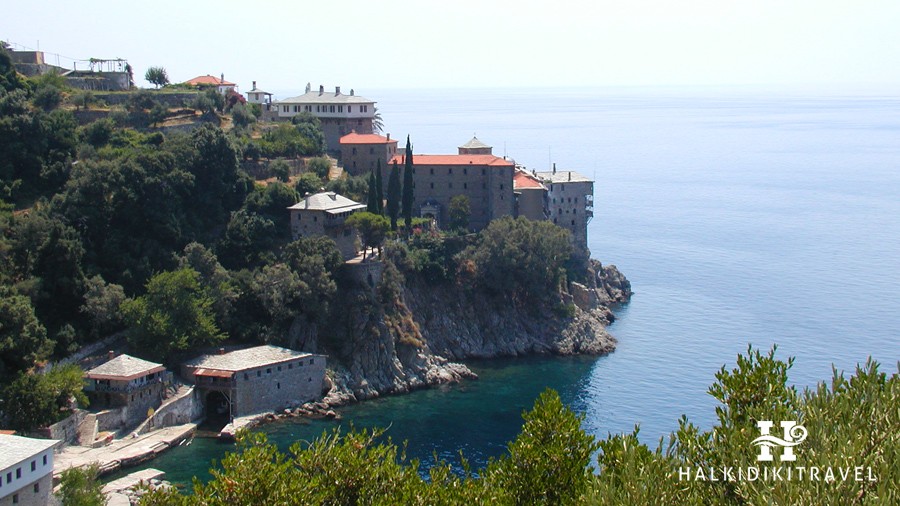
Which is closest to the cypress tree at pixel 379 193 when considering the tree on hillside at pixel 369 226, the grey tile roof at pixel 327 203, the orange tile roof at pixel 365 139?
the grey tile roof at pixel 327 203

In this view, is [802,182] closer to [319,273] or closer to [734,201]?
[734,201]

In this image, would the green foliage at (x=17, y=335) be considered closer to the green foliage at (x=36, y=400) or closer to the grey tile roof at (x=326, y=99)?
the green foliage at (x=36, y=400)

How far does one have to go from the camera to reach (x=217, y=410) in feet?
143

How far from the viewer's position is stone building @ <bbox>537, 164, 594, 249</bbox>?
64938 mm

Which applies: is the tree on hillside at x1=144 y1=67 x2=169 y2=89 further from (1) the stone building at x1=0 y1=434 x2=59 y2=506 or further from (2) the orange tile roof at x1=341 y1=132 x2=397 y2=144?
(1) the stone building at x1=0 y1=434 x2=59 y2=506

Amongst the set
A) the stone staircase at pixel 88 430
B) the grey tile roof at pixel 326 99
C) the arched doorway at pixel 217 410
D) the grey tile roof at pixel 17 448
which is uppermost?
the grey tile roof at pixel 326 99

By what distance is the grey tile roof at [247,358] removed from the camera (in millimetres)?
43500

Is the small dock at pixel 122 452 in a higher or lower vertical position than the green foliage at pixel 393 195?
lower

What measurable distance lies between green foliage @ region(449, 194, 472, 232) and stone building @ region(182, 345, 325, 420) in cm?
1632

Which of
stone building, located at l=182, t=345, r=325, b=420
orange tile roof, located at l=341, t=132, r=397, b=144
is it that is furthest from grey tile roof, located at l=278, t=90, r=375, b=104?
stone building, located at l=182, t=345, r=325, b=420

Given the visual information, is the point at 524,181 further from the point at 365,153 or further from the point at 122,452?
the point at 122,452

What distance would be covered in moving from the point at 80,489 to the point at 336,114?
4112 centimetres

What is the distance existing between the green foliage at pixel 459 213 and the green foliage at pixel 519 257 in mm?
2858

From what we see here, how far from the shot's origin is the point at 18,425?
36281 millimetres
